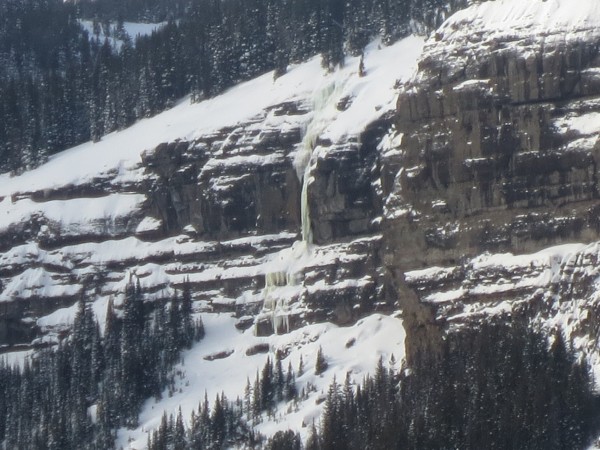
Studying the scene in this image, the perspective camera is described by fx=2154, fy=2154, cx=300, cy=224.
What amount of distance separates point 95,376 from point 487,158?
29.8 metres

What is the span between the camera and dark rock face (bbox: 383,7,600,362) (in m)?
128

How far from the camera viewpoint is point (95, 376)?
140 metres

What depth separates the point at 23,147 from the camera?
17138 centimetres

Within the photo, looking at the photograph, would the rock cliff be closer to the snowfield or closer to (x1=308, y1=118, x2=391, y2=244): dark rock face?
(x1=308, y1=118, x2=391, y2=244): dark rock face

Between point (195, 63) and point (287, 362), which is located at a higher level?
point (195, 63)

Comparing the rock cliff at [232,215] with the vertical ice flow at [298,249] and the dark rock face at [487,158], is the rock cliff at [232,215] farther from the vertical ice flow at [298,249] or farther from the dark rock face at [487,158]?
the dark rock face at [487,158]

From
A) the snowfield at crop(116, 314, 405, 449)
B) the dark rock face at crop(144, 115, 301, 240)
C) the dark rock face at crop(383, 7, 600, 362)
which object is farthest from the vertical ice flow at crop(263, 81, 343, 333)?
the dark rock face at crop(383, 7, 600, 362)

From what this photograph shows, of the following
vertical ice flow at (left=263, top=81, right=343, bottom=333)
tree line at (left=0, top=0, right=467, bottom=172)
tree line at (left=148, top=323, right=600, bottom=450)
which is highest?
tree line at (left=0, top=0, right=467, bottom=172)

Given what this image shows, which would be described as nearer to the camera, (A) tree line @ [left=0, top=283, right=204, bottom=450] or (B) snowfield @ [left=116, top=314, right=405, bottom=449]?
(B) snowfield @ [left=116, top=314, right=405, bottom=449]

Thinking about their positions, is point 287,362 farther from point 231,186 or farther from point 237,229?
Result: point 231,186

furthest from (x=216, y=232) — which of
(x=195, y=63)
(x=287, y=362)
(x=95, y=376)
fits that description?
(x=195, y=63)

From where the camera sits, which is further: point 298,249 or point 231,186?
point 231,186

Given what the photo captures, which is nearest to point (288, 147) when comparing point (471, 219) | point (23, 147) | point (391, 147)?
point (391, 147)

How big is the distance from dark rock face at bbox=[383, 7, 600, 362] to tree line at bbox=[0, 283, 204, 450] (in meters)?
16.8
